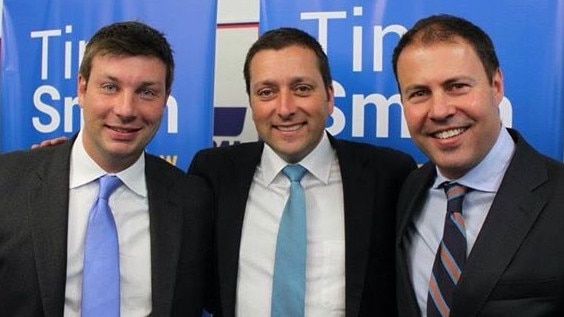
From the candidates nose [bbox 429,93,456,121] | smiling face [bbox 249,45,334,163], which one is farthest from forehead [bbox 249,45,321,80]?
nose [bbox 429,93,456,121]

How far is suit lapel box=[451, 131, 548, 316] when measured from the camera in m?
1.43

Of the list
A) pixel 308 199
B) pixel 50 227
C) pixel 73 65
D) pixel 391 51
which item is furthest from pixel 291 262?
pixel 73 65

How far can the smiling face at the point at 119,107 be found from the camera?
1.72m

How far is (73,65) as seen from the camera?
2.70 metres

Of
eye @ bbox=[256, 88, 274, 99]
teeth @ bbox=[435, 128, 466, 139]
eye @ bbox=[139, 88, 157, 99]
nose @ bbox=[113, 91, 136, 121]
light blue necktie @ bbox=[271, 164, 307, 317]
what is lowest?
light blue necktie @ bbox=[271, 164, 307, 317]

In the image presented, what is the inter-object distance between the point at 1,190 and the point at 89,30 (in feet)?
4.03

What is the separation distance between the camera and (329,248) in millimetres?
1837

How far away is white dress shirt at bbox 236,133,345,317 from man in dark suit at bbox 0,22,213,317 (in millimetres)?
156

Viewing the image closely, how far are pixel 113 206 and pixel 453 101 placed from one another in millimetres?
1031

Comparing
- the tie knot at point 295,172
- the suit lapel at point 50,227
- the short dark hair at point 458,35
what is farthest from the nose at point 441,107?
the suit lapel at point 50,227

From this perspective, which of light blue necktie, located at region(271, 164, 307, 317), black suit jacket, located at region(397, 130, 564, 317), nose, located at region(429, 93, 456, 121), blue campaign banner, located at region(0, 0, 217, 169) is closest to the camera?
black suit jacket, located at region(397, 130, 564, 317)

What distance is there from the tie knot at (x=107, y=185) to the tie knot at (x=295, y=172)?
0.54 meters

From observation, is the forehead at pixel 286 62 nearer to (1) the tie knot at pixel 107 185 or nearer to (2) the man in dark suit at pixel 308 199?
(2) the man in dark suit at pixel 308 199

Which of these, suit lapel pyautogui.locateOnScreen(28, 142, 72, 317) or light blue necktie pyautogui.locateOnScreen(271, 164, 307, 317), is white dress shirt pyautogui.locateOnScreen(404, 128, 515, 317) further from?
suit lapel pyautogui.locateOnScreen(28, 142, 72, 317)
